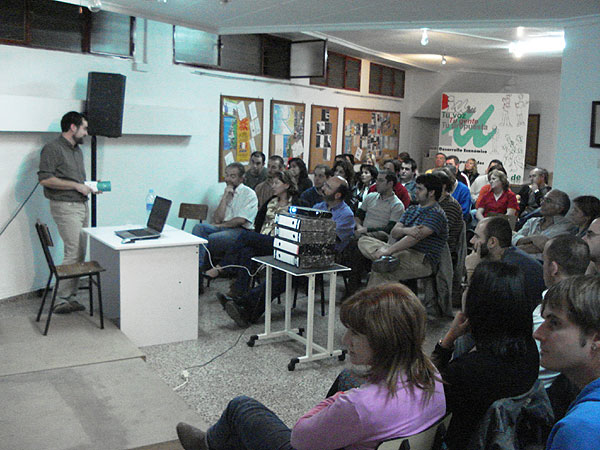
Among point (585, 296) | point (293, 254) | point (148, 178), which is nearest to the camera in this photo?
point (585, 296)

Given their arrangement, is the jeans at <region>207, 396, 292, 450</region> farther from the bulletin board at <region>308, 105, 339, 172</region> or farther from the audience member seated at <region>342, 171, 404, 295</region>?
the bulletin board at <region>308, 105, 339, 172</region>

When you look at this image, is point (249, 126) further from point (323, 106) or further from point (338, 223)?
point (338, 223)

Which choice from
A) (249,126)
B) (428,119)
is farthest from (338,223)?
(428,119)

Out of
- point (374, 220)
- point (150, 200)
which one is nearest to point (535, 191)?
point (374, 220)

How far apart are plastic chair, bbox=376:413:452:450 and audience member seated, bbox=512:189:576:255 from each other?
10.4ft

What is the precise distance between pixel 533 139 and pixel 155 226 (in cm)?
953

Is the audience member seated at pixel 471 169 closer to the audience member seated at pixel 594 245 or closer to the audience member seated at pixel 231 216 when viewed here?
the audience member seated at pixel 231 216

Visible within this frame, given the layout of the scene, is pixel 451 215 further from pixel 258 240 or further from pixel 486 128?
pixel 486 128

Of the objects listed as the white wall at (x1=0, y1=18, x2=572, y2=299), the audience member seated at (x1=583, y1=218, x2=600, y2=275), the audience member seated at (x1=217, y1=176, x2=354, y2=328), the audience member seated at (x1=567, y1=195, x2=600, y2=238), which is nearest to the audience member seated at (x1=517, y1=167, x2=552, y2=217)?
the audience member seated at (x1=567, y1=195, x2=600, y2=238)

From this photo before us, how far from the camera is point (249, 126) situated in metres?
7.54

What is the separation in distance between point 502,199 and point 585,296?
5.83 m

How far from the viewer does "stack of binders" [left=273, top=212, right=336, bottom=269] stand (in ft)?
13.2

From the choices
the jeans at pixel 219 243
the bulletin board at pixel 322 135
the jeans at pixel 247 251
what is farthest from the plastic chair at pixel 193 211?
the bulletin board at pixel 322 135

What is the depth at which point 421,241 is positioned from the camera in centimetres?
478
